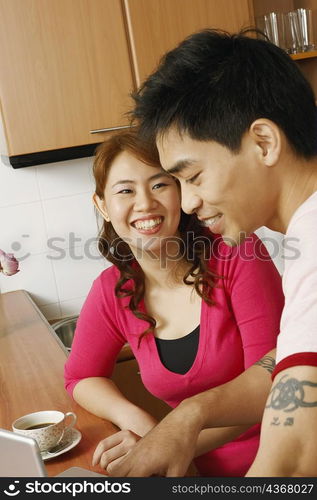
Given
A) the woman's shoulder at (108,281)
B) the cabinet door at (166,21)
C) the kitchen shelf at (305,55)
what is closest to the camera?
the woman's shoulder at (108,281)

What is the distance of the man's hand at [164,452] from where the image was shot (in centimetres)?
116

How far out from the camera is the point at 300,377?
84cm

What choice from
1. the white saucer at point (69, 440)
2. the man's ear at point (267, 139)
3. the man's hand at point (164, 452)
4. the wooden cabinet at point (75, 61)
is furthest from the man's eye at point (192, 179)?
the wooden cabinet at point (75, 61)

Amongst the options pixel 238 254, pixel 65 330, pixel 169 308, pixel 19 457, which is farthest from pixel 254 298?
pixel 65 330

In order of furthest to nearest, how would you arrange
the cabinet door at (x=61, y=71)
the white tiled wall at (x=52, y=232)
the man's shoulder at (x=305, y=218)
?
the white tiled wall at (x=52, y=232)
the cabinet door at (x=61, y=71)
the man's shoulder at (x=305, y=218)

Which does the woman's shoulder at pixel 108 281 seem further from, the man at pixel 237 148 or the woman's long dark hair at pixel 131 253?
the man at pixel 237 148

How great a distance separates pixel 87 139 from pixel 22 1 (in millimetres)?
496

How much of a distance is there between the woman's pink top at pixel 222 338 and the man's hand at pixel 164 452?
295 mm

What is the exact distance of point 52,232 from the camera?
275cm

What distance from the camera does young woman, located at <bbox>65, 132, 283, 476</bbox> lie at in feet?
5.00

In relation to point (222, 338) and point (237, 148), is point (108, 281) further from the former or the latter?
point (237, 148)

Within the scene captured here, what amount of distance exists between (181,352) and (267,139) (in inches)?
27.0

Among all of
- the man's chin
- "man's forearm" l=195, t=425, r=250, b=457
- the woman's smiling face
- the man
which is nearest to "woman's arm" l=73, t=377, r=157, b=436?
"man's forearm" l=195, t=425, r=250, b=457

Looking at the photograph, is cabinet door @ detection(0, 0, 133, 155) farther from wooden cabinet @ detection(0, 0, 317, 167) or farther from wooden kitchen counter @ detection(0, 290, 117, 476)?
wooden kitchen counter @ detection(0, 290, 117, 476)
